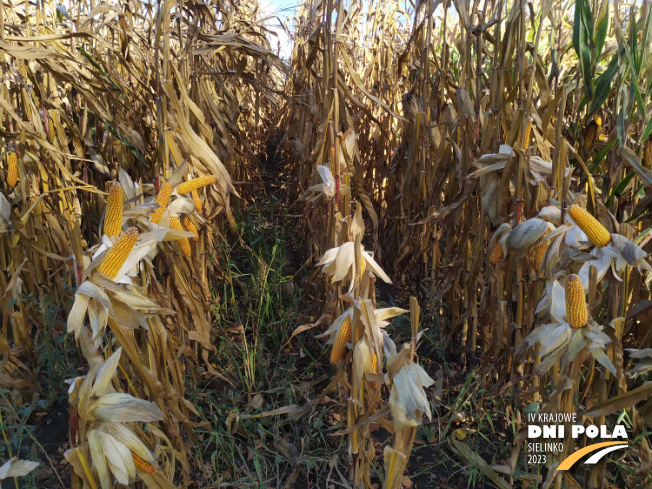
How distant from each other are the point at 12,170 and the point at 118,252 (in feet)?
5.29

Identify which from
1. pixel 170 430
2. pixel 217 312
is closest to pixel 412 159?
pixel 217 312

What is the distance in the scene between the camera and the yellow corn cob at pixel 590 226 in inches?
49.4

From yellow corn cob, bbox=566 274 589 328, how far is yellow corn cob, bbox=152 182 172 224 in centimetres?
121

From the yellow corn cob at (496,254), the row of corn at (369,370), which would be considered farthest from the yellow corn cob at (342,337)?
the yellow corn cob at (496,254)

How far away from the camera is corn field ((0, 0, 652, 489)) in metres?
1.22

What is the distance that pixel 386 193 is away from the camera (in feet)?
11.4

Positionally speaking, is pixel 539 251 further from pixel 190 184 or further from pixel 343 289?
pixel 190 184

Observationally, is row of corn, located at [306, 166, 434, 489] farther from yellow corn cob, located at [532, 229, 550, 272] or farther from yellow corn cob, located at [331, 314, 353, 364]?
yellow corn cob, located at [532, 229, 550, 272]

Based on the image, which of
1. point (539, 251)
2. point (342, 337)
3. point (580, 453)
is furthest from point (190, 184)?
point (580, 453)

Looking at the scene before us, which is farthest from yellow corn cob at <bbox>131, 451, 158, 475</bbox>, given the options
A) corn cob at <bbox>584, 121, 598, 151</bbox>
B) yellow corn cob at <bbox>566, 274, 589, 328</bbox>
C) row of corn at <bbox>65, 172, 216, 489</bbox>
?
corn cob at <bbox>584, 121, 598, 151</bbox>

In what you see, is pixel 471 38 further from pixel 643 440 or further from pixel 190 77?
pixel 643 440

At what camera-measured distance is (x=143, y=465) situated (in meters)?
1.13

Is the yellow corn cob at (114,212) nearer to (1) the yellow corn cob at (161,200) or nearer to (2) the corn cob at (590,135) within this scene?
(1) the yellow corn cob at (161,200)

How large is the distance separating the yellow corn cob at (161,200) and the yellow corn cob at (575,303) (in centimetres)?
121
